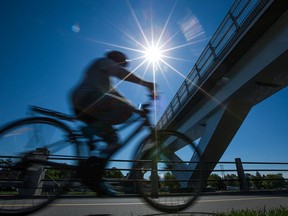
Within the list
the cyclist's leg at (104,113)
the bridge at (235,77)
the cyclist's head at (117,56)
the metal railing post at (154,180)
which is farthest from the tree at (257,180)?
the cyclist's head at (117,56)

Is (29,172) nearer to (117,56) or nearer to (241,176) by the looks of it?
(117,56)

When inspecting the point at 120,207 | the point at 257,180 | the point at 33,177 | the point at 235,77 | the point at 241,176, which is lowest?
the point at 120,207

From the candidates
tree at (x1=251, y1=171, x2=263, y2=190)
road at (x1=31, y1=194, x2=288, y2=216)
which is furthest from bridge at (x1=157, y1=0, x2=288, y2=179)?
road at (x1=31, y1=194, x2=288, y2=216)

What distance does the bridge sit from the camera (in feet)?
31.6

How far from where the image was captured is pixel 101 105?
2.63 metres

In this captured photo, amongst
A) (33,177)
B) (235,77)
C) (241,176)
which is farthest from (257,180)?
(33,177)

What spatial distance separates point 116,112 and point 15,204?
5.04 feet

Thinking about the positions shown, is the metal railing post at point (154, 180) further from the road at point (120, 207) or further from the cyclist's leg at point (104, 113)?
the cyclist's leg at point (104, 113)

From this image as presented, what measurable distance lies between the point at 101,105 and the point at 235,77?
12017 millimetres

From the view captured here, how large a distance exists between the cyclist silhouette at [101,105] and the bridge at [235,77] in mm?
8918

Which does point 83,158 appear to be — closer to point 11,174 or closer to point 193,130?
point 11,174

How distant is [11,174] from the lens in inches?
97.0

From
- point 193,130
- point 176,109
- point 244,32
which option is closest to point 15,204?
point 244,32

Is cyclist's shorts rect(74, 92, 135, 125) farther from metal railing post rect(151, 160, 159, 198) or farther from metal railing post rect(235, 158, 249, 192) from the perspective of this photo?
metal railing post rect(235, 158, 249, 192)
